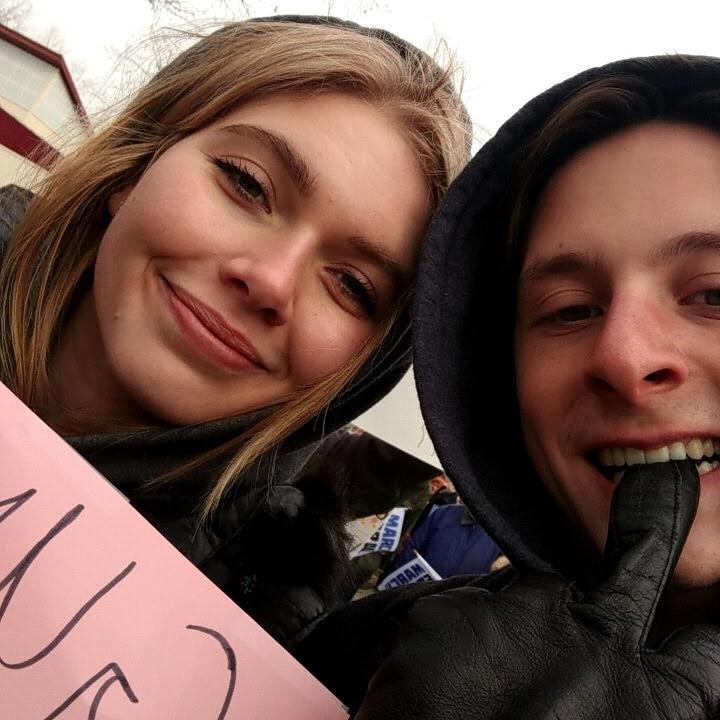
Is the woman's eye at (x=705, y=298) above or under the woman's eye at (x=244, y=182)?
under

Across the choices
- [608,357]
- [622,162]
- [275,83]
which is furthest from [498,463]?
[275,83]

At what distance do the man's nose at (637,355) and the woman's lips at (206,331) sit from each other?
522mm

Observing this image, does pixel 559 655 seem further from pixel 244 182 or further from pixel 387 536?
pixel 387 536

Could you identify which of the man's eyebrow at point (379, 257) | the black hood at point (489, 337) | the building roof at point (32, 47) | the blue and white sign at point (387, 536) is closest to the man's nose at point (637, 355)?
the black hood at point (489, 337)

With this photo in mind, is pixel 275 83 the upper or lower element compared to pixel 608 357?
upper

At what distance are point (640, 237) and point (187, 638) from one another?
738 mm

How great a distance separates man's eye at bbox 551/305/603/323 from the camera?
0.86 metres

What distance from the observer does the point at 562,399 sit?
829 mm

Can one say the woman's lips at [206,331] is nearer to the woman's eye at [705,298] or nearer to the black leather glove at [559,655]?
the black leather glove at [559,655]

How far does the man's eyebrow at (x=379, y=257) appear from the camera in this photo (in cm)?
99

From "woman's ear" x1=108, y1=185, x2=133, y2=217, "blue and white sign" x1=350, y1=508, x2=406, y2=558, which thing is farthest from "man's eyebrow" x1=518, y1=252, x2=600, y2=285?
"blue and white sign" x1=350, y1=508, x2=406, y2=558

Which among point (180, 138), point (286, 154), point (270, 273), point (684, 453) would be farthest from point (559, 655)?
point (180, 138)

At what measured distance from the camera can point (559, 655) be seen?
20.4 inches

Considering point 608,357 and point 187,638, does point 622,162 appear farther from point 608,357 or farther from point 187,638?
point 187,638
